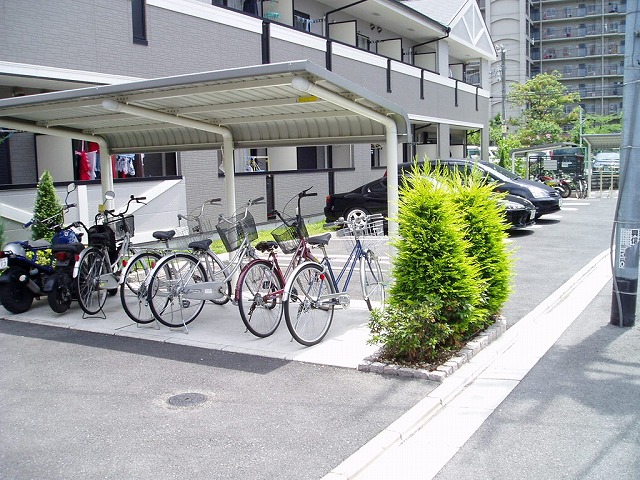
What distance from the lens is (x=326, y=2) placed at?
73.7 feet

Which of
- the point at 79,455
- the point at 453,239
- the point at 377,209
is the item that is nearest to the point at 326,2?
the point at 377,209

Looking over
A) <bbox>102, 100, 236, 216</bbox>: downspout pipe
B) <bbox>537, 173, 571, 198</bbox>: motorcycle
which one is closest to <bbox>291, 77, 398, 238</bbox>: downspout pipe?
<bbox>102, 100, 236, 216</bbox>: downspout pipe

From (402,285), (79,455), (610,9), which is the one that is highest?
(610,9)

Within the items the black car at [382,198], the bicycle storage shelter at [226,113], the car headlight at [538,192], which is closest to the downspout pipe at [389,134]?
the bicycle storage shelter at [226,113]

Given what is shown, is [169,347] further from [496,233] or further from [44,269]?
[496,233]

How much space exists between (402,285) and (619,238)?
9.24ft

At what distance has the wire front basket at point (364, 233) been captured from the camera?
25.4 feet

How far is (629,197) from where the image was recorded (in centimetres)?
751

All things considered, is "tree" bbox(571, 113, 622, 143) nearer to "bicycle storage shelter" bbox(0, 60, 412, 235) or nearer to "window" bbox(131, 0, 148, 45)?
"window" bbox(131, 0, 148, 45)

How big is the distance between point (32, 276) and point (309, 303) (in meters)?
3.79

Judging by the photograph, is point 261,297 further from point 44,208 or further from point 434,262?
point 44,208

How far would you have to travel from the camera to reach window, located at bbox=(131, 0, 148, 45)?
12.9 m

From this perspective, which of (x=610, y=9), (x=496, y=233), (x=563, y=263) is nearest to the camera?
(x=496, y=233)

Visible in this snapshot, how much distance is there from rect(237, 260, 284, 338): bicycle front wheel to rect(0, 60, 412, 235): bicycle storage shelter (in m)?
1.51
